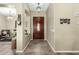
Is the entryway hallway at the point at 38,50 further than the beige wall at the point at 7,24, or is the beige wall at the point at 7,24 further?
the beige wall at the point at 7,24

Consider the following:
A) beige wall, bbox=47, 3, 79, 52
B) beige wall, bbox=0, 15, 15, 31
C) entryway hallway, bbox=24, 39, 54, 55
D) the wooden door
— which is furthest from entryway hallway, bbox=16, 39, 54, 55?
the wooden door

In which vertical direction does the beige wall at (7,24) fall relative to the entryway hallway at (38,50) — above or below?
above

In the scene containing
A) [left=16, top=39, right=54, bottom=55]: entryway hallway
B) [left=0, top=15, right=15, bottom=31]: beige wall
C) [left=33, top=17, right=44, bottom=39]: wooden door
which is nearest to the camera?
[left=16, top=39, right=54, bottom=55]: entryway hallway

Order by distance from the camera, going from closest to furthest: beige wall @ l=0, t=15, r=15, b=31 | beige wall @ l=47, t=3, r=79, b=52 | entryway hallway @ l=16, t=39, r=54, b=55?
entryway hallway @ l=16, t=39, r=54, b=55
beige wall @ l=47, t=3, r=79, b=52
beige wall @ l=0, t=15, r=15, b=31

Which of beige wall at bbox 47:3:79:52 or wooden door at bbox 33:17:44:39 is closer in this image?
beige wall at bbox 47:3:79:52

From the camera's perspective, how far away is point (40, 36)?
9.42m

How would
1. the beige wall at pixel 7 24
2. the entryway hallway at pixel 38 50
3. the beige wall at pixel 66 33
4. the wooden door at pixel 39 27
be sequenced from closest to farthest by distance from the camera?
the entryway hallway at pixel 38 50 → the beige wall at pixel 66 33 → the beige wall at pixel 7 24 → the wooden door at pixel 39 27

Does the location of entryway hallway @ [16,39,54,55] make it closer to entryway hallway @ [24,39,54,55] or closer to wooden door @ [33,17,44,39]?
entryway hallway @ [24,39,54,55]

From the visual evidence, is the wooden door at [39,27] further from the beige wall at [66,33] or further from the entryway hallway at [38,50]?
the beige wall at [66,33]

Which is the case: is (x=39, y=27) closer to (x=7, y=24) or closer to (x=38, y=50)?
(x=7, y=24)

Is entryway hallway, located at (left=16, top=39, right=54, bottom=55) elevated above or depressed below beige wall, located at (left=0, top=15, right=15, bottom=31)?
below

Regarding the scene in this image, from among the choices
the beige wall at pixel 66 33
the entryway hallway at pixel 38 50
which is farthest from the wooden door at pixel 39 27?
the beige wall at pixel 66 33
